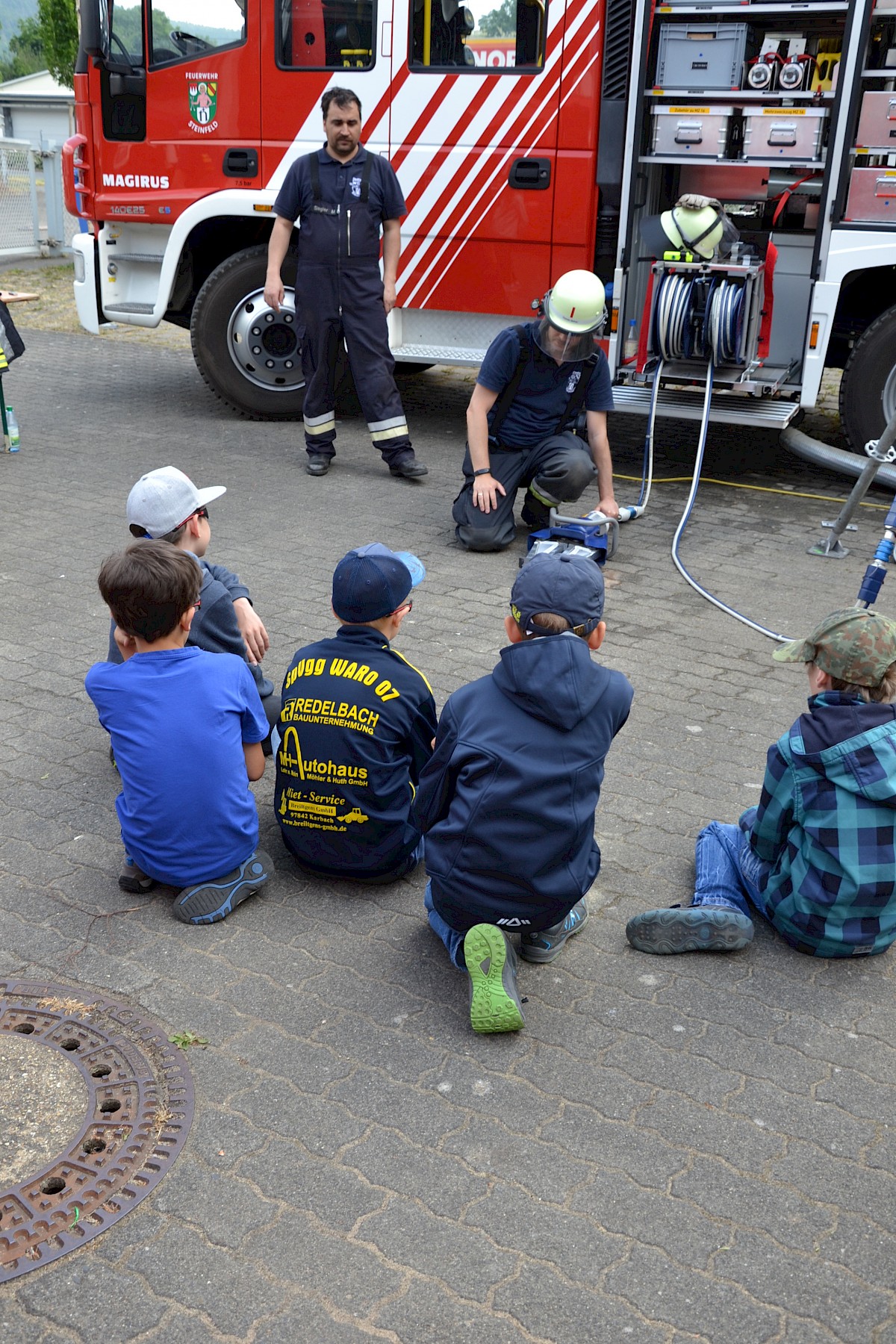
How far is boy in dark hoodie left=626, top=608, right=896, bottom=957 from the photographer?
3059 mm

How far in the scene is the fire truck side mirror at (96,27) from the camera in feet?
26.9

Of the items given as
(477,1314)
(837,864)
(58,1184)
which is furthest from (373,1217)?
(837,864)

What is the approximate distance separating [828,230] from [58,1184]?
21.0 feet

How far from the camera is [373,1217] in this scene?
95.3 inches

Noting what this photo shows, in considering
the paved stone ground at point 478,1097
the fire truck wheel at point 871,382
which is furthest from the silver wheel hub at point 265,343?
the paved stone ground at point 478,1097

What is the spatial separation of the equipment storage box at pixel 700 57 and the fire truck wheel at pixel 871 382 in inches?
64.6

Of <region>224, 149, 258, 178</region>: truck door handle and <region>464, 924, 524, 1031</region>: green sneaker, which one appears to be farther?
<region>224, 149, 258, 178</region>: truck door handle

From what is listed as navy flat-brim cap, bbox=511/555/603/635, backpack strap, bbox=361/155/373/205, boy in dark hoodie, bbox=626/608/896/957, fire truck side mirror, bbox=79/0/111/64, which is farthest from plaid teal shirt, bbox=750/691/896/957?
fire truck side mirror, bbox=79/0/111/64

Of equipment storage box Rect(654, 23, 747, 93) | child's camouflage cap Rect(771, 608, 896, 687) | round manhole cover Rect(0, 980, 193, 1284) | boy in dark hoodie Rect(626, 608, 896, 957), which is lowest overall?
round manhole cover Rect(0, 980, 193, 1284)

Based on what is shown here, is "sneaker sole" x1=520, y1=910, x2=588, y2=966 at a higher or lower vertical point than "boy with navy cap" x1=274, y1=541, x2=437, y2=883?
lower

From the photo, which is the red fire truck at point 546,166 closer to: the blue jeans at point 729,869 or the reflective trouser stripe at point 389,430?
the reflective trouser stripe at point 389,430

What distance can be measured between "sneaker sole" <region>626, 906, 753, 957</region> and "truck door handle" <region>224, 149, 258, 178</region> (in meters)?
6.51

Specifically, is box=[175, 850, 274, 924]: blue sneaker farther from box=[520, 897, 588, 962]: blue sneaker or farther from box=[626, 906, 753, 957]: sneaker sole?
box=[626, 906, 753, 957]: sneaker sole

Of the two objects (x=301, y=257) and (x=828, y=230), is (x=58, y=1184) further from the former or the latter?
(x=828, y=230)
